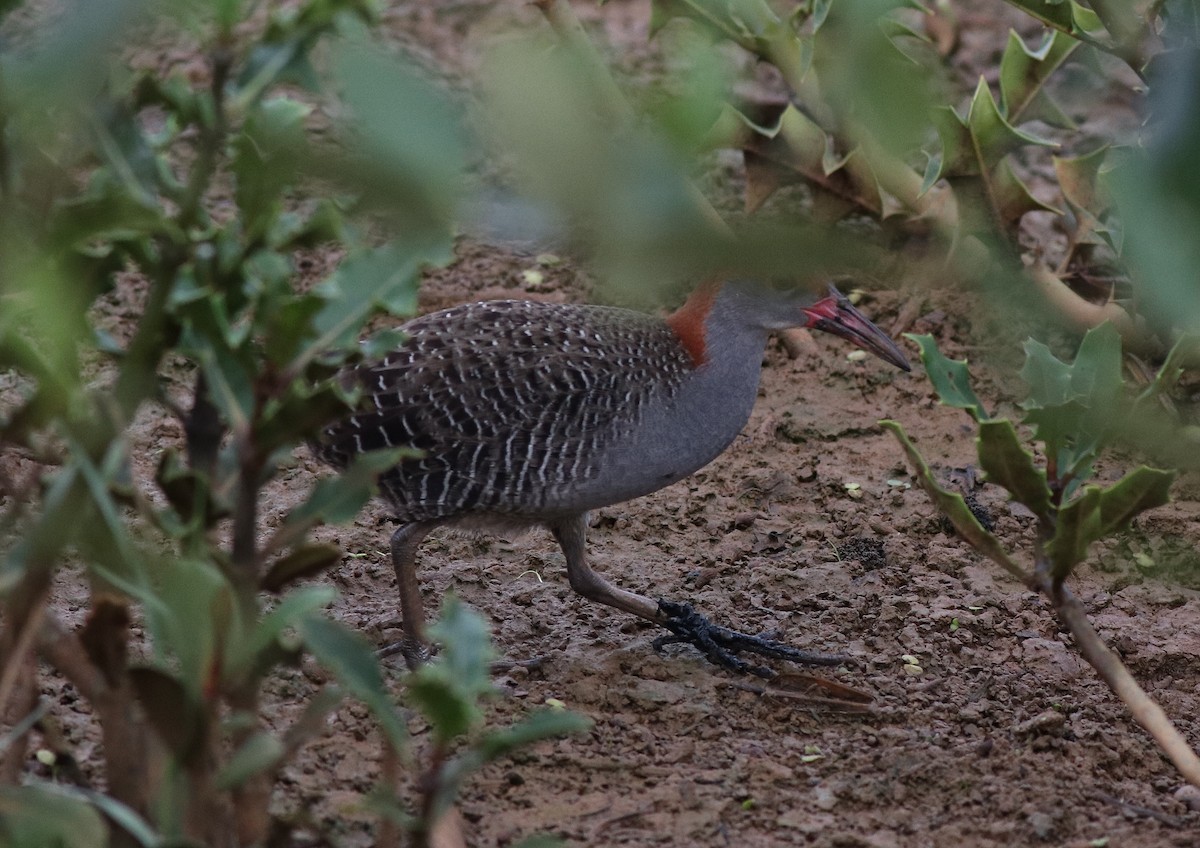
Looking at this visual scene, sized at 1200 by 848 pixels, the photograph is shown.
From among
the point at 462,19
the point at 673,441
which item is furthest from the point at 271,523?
the point at 462,19

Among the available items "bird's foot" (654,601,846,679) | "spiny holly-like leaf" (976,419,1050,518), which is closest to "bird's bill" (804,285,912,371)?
"bird's foot" (654,601,846,679)

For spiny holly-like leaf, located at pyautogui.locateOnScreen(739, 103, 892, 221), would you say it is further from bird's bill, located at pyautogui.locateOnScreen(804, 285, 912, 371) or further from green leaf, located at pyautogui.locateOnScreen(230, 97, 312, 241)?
green leaf, located at pyautogui.locateOnScreen(230, 97, 312, 241)

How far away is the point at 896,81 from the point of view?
741 mm

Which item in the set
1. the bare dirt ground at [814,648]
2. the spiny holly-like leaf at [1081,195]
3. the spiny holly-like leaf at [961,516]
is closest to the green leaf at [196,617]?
the bare dirt ground at [814,648]

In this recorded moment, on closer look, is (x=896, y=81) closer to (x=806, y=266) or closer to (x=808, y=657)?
(x=806, y=266)

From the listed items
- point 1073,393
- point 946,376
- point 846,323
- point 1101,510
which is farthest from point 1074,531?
point 846,323

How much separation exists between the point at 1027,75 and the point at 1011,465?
6.73ft

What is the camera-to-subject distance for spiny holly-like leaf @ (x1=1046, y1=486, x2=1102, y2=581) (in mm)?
2963

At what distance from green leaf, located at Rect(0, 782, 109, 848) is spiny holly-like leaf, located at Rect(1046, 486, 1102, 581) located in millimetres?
1901

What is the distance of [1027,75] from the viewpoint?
15.2 ft

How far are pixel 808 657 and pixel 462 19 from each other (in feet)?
13.2

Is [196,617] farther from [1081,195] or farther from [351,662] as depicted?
[1081,195]

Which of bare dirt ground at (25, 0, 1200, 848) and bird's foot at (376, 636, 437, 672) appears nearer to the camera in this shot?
bare dirt ground at (25, 0, 1200, 848)

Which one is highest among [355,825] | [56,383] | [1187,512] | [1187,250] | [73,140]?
[1187,250]
